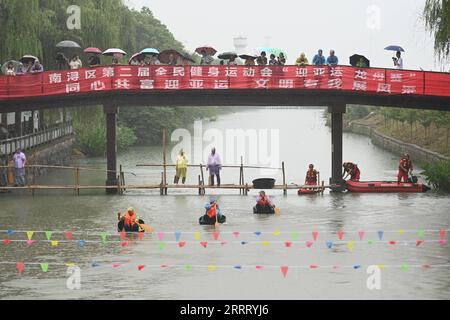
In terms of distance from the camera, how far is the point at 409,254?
28.9m

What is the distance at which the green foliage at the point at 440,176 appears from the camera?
44.7 metres

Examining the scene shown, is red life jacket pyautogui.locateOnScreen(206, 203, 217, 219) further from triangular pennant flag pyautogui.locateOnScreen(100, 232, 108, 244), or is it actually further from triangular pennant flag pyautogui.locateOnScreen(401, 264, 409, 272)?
triangular pennant flag pyautogui.locateOnScreen(401, 264, 409, 272)

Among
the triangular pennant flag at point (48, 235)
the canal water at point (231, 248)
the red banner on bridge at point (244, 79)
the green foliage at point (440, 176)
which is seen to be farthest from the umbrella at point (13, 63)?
the green foliage at point (440, 176)

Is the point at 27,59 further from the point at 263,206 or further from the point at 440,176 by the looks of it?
the point at 440,176

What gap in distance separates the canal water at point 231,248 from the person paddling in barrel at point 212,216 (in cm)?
39

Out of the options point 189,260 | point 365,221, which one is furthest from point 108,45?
point 189,260

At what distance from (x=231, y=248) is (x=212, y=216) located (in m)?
4.59

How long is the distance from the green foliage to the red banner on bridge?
3958mm

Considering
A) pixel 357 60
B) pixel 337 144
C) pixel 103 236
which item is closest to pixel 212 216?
pixel 103 236

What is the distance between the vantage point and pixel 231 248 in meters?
29.8

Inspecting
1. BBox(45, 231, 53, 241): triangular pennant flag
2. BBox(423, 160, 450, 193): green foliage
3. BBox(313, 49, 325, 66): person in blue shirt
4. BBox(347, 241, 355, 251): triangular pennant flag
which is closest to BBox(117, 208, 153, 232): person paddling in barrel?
BBox(45, 231, 53, 241): triangular pennant flag

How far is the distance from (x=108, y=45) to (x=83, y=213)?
74.8 ft
